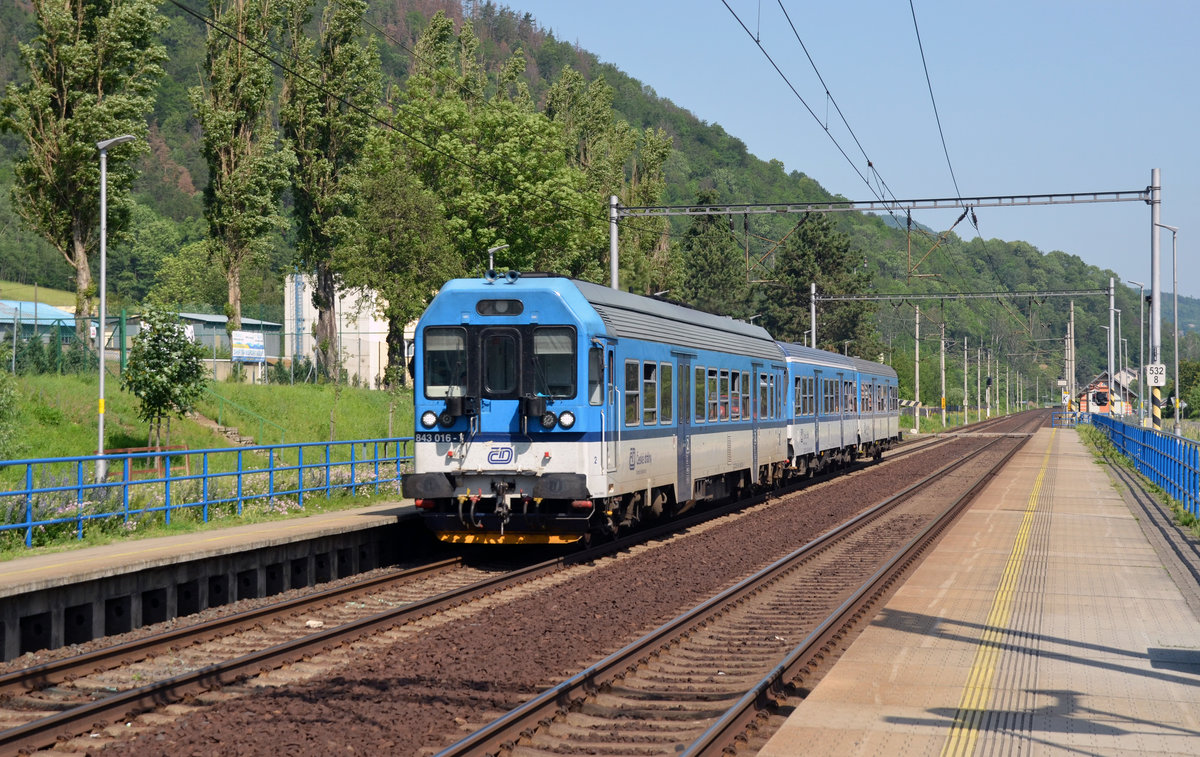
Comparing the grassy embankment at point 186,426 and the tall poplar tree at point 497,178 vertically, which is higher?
the tall poplar tree at point 497,178

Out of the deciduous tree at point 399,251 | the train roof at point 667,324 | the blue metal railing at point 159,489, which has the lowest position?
the blue metal railing at point 159,489

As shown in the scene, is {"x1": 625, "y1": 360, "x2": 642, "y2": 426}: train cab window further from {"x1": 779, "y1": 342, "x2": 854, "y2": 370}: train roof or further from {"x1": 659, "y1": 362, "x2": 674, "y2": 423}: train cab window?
{"x1": 779, "y1": 342, "x2": 854, "y2": 370}: train roof

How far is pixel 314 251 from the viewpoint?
55.9m

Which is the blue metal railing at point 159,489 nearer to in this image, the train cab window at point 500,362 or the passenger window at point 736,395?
the train cab window at point 500,362

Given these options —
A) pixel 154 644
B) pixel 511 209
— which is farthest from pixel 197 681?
pixel 511 209

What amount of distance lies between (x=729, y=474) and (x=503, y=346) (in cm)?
868

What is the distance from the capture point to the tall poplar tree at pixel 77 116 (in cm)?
3812

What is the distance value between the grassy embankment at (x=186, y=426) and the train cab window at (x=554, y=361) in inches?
212

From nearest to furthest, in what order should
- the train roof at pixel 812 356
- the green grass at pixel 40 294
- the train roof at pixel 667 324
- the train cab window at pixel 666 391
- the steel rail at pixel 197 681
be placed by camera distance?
the steel rail at pixel 197 681
the train roof at pixel 667 324
the train cab window at pixel 666 391
the train roof at pixel 812 356
the green grass at pixel 40 294

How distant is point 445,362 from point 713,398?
253 inches

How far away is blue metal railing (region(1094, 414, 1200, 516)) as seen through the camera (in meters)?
20.9

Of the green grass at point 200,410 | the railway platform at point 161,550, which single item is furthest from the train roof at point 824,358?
the railway platform at point 161,550

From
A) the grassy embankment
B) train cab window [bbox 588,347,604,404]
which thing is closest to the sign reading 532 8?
the grassy embankment

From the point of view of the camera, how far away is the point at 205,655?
10.8 m
